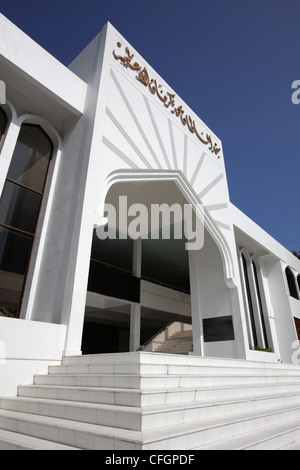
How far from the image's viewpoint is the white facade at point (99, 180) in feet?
17.1

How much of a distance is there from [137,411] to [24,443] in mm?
1102

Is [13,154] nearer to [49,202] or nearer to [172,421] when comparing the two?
[49,202]

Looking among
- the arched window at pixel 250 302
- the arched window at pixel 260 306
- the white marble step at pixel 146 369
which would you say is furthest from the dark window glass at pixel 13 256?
the arched window at pixel 260 306

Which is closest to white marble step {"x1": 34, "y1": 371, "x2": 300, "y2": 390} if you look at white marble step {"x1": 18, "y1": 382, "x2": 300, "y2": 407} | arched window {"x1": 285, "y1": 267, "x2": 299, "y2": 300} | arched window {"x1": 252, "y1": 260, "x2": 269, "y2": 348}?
white marble step {"x1": 18, "y1": 382, "x2": 300, "y2": 407}

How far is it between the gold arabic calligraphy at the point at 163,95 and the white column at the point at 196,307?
15.0 feet

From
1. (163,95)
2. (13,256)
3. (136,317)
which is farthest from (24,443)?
(163,95)

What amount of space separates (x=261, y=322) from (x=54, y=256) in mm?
11276

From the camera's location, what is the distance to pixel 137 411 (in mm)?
2275

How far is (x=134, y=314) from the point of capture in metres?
12.0

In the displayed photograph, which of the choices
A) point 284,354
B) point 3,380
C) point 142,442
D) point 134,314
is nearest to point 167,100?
point 134,314

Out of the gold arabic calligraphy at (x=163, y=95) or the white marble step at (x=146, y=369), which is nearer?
the white marble step at (x=146, y=369)

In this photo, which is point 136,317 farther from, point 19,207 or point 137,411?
point 137,411

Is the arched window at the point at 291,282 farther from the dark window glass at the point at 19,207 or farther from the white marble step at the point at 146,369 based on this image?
the dark window glass at the point at 19,207

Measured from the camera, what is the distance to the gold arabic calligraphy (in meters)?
8.38
